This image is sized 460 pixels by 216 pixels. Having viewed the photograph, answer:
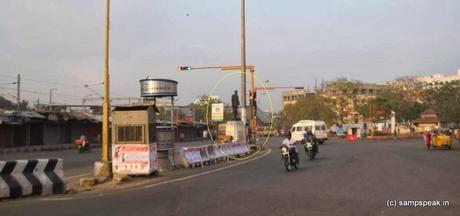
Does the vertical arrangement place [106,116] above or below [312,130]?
above

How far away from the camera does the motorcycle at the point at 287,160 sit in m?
19.2

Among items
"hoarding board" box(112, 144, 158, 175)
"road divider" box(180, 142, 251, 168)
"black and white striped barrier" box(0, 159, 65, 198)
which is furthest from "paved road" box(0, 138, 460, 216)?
"road divider" box(180, 142, 251, 168)

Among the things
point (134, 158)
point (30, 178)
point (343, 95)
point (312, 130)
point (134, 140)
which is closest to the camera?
point (30, 178)

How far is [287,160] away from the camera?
19.2 metres

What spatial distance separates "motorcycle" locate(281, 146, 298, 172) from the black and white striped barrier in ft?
26.8

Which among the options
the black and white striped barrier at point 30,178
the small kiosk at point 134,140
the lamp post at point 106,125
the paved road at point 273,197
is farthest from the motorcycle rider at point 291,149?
the black and white striped barrier at point 30,178

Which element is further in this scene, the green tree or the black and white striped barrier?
the green tree

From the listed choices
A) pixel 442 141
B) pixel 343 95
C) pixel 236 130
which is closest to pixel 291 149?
pixel 236 130

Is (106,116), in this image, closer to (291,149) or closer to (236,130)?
(291,149)

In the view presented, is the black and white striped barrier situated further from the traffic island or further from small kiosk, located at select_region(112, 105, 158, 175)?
small kiosk, located at select_region(112, 105, 158, 175)

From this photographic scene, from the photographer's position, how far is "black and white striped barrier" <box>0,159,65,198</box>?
12516 mm

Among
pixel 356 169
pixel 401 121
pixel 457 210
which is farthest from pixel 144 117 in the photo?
pixel 401 121

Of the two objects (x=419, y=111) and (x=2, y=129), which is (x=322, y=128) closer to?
(x=2, y=129)

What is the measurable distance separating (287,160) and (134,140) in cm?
544
